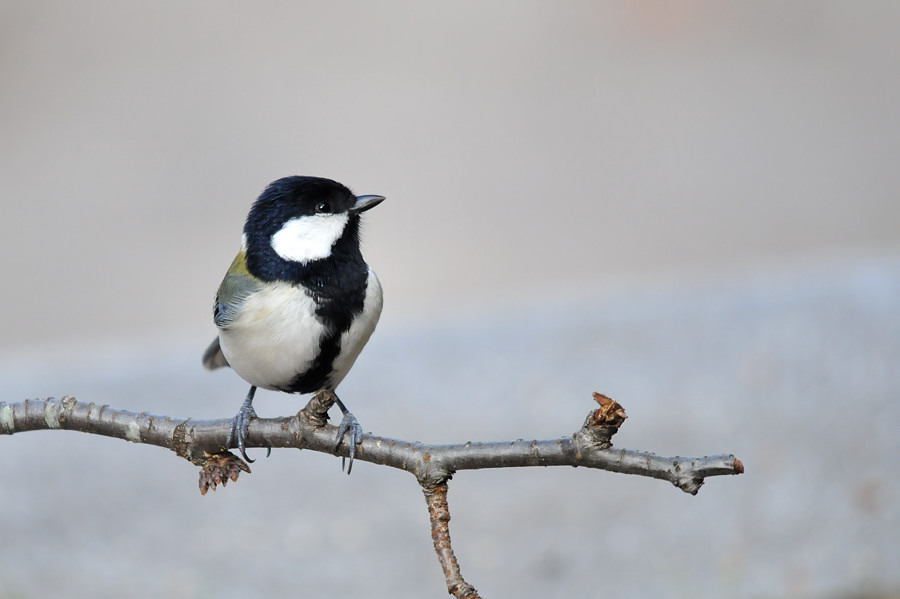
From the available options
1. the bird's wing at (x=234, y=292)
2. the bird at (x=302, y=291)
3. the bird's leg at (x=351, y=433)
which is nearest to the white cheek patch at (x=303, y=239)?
the bird at (x=302, y=291)

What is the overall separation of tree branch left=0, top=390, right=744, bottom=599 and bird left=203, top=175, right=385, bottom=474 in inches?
8.9

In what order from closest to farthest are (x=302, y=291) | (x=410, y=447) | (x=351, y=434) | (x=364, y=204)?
(x=410, y=447), (x=351, y=434), (x=302, y=291), (x=364, y=204)

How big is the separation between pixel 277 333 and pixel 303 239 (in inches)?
7.5

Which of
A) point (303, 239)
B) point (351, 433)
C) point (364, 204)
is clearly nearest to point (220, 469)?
point (351, 433)

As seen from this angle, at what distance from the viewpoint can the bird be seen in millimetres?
1874

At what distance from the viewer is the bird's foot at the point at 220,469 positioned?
62.8 inches

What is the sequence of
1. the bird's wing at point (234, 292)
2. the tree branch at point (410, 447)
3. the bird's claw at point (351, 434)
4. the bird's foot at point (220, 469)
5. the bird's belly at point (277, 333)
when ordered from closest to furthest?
the tree branch at point (410, 447) < the bird's claw at point (351, 434) < the bird's foot at point (220, 469) < the bird's belly at point (277, 333) < the bird's wing at point (234, 292)

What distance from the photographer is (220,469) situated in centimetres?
161

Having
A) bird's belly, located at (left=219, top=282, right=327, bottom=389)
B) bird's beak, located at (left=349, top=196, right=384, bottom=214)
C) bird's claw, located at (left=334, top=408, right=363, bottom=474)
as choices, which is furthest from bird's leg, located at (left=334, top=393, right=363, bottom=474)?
bird's beak, located at (left=349, top=196, right=384, bottom=214)

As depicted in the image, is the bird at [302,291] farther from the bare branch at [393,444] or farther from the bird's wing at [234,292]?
the bare branch at [393,444]

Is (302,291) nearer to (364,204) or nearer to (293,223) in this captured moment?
(293,223)

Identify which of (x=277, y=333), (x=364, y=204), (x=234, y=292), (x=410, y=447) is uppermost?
(x=364, y=204)

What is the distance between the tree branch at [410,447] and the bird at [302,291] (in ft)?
0.74

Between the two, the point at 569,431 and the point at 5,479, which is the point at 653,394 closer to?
the point at 569,431
